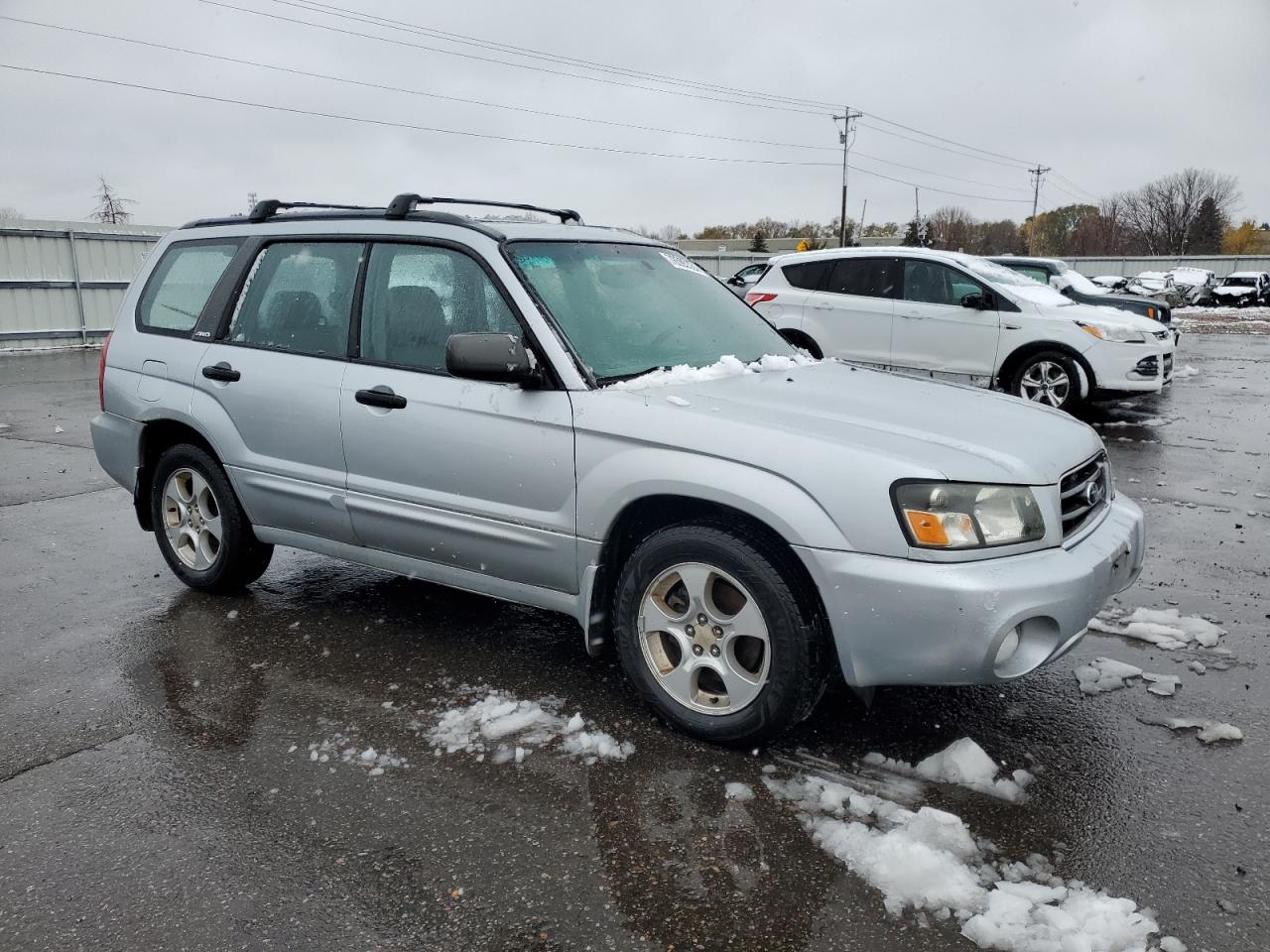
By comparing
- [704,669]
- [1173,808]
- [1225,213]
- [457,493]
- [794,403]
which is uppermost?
[1225,213]

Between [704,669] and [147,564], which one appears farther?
[147,564]

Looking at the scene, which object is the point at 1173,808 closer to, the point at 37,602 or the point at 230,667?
the point at 230,667

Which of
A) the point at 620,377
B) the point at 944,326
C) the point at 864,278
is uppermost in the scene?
the point at 864,278

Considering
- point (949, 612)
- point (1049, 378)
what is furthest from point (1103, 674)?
point (1049, 378)

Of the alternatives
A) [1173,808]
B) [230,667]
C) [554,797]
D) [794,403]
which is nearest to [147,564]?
[230,667]

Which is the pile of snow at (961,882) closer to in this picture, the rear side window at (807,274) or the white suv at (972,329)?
the white suv at (972,329)

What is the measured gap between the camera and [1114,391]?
10.3m

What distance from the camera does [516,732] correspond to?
3416 mm

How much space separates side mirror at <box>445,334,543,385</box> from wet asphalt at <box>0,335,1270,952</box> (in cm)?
121

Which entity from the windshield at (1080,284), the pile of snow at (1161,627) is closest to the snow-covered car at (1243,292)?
the windshield at (1080,284)

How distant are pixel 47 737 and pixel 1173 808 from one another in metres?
3.68

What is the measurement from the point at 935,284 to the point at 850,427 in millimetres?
7898

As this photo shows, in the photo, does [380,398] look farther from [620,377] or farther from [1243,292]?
[1243,292]

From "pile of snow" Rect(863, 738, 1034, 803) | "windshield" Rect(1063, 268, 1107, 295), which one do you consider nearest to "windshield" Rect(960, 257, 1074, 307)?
"windshield" Rect(1063, 268, 1107, 295)
